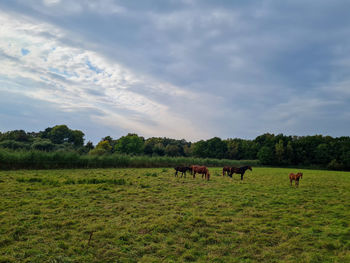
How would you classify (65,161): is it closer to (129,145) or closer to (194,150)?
(129,145)

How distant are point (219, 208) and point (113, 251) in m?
5.78

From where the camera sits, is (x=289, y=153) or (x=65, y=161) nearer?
(x=65, y=161)

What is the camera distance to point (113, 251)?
5465 mm

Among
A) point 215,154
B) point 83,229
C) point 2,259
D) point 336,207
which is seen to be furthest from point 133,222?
point 215,154

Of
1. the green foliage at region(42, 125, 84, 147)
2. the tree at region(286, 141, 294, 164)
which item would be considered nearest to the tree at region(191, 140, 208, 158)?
the tree at region(286, 141, 294, 164)

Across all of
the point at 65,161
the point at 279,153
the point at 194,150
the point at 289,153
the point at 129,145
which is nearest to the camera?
the point at 65,161

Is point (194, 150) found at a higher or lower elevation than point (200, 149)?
lower

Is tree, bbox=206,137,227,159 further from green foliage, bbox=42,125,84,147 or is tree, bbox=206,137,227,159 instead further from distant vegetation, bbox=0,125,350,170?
green foliage, bbox=42,125,84,147

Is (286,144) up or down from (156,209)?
up

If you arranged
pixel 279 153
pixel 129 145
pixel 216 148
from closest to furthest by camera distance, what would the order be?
pixel 279 153 → pixel 129 145 → pixel 216 148

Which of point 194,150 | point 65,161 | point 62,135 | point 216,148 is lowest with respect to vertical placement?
point 65,161

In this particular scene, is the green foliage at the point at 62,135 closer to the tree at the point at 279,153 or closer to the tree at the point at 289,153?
the tree at the point at 279,153

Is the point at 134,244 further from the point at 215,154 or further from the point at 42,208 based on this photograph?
A: the point at 215,154

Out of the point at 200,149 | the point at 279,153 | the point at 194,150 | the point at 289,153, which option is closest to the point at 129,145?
the point at 194,150
